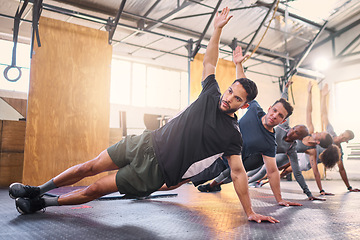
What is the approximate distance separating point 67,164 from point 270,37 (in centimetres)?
705

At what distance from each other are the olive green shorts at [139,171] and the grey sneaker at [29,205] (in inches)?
27.0

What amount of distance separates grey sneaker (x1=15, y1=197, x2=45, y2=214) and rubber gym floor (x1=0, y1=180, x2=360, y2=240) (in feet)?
0.18

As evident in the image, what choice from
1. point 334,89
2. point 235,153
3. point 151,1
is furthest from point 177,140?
point 334,89

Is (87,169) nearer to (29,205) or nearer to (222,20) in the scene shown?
(29,205)

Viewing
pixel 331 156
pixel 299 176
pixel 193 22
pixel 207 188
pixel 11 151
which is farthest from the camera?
pixel 193 22

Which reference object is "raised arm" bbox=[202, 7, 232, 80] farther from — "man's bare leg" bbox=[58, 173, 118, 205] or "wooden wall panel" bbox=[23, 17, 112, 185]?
"wooden wall panel" bbox=[23, 17, 112, 185]

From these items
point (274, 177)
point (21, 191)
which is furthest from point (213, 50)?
point (21, 191)

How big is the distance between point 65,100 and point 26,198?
2.70m

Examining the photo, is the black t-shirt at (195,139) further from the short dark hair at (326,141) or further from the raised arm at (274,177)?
the short dark hair at (326,141)

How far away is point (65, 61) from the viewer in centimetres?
484

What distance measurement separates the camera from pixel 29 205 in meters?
2.28

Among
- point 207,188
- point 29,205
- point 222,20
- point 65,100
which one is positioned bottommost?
point 207,188

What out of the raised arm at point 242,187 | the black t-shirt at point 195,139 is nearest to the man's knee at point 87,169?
the black t-shirt at point 195,139

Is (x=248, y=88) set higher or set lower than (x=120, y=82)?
lower
